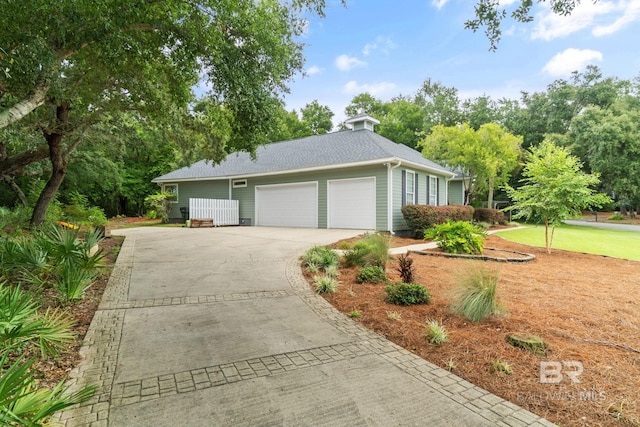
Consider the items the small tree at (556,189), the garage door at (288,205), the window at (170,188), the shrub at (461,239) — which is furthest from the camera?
the window at (170,188)

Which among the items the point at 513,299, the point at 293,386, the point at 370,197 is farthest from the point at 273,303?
the point at 370,197

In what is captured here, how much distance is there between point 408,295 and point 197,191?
17217 mm

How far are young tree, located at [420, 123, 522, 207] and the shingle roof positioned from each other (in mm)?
2158

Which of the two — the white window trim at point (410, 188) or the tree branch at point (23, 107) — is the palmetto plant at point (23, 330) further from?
the white window trim at point (410, 188)

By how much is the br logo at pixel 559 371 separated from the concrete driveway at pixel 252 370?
0.60m

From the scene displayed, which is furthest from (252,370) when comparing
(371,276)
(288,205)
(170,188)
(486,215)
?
(170,188)

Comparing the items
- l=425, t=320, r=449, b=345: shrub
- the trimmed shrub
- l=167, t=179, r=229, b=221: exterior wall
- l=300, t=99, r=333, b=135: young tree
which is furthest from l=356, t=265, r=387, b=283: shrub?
l=300, t=99, r=333, b=135: young tree

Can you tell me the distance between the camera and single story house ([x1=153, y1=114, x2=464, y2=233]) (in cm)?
1268

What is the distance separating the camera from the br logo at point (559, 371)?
2.58 meters

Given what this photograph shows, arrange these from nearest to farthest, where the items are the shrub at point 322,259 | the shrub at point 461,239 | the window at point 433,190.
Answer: the shrub at point 322,259 < the shrub at point 461,239 < the window at point 433,190

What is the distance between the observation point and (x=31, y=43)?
477 centimetres

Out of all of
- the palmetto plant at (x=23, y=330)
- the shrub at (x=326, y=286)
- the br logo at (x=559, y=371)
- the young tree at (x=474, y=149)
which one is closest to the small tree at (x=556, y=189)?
the shrub at (x=326, y=286)

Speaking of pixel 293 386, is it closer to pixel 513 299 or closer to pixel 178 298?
pixel 178 298

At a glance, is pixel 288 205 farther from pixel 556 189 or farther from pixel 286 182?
pixel 556 189
